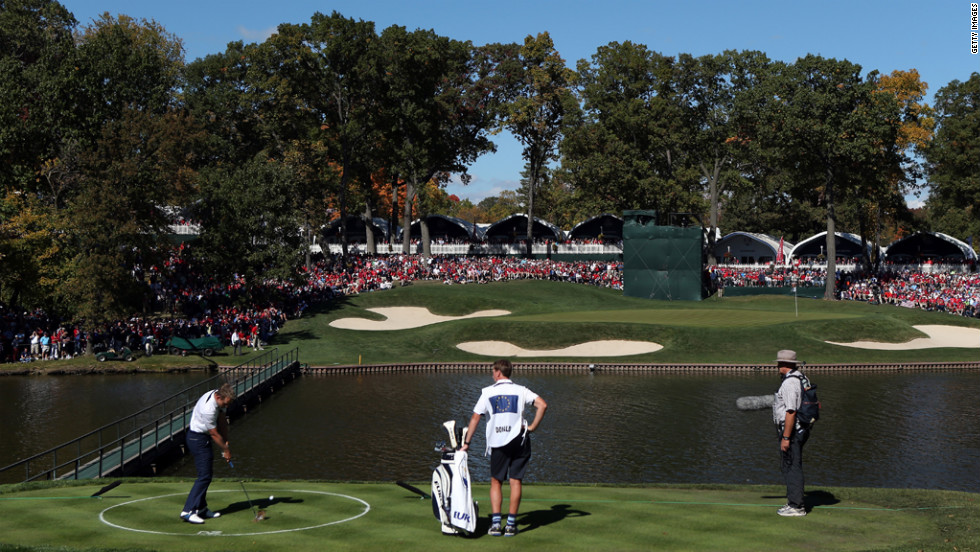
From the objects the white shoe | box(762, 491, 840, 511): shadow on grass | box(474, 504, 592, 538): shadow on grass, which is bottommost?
box(762, 491, 840, 511): shadow on grass

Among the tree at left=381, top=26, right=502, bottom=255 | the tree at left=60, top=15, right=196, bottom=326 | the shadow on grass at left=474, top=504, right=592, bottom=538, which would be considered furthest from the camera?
the tree at left=381, top=26, right=502, bottom=255

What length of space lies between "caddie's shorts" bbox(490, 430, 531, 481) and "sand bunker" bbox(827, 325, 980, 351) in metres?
40.8

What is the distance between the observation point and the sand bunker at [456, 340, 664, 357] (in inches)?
1884

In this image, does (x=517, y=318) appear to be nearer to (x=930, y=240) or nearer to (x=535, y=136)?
(x=535, y=136)

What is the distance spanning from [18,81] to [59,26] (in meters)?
32.7

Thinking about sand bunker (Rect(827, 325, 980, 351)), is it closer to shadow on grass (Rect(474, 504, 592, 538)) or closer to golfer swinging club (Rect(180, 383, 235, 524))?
shadow on grass (Rect(474, 504, 592, 538))

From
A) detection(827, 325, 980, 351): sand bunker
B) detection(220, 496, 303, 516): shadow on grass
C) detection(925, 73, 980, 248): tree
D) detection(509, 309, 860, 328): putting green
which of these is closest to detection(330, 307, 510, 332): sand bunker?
detection(509, 309, 860, 328): putting green

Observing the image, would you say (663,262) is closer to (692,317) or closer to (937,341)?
(692,317)

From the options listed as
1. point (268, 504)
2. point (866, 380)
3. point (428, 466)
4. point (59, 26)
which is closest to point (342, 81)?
point (59, 26)

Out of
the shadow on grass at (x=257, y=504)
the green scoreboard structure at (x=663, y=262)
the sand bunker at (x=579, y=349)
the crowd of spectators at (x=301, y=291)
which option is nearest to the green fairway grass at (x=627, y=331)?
the sand bunker at (x=579, y=349)

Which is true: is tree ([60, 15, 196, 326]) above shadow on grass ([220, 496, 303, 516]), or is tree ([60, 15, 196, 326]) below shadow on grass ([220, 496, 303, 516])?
above

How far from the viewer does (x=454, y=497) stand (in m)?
11.9

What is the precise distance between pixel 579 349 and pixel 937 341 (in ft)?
68.1

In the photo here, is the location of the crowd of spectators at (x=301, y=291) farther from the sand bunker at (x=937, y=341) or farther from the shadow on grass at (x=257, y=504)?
the shadow on grass at (x=257, y=504)
